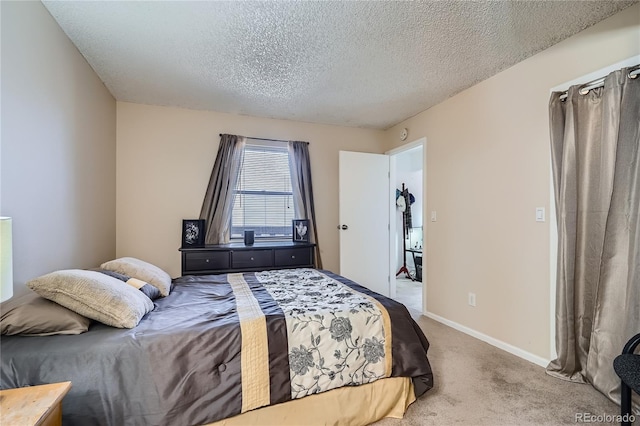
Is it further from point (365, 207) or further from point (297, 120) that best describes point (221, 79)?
point (365, 207)

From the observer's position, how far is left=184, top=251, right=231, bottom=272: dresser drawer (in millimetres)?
3221

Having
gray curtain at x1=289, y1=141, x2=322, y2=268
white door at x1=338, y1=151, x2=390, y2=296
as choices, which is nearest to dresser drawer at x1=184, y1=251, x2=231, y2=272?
gray curtain at x1=289, y1=141, x2=322, y2=268

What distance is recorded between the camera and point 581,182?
207cm

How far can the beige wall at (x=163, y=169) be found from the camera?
11.1ft

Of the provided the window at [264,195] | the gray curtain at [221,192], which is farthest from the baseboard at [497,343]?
the gray curtain at [221,192]

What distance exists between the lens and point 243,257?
3.36 meters

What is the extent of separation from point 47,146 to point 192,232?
5.56 ft

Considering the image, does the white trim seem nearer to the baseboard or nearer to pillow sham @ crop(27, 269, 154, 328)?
the baseboard

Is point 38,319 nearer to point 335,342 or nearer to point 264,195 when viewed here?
point 335,342

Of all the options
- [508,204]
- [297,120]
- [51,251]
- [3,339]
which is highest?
[297,120]

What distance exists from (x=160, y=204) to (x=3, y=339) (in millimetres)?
2377

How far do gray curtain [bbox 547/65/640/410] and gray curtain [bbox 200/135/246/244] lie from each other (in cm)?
315

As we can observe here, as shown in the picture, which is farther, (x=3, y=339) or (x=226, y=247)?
(x=226, y=247)

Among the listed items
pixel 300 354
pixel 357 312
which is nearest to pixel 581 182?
pixel 357 312
